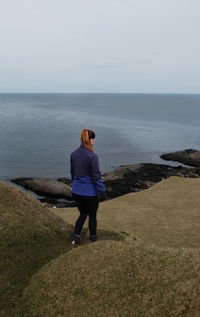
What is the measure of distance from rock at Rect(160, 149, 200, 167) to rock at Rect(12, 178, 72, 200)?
2902 cm

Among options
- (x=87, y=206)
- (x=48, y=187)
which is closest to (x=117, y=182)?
(x=48, y=187)

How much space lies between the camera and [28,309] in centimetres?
569

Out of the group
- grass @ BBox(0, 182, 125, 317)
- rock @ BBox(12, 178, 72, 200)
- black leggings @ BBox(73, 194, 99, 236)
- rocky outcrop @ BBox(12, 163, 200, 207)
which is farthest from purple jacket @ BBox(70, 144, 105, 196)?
rock @ BBox(12, 178, 72, 200)

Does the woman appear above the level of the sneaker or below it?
above

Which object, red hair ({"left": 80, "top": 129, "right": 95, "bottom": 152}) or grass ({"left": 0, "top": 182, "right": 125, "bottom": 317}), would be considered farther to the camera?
red hair ({"left": 80, "top": 129, "right": 95, "bottom": 152})

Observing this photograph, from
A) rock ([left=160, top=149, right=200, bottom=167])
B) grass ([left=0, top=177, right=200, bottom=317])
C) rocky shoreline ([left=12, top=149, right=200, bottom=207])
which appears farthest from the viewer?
rock ([left=160, top=149, right=200, bottom=167])

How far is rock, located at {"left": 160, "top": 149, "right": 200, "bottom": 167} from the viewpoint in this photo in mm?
59312

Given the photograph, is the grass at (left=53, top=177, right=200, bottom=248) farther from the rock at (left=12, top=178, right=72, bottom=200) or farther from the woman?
the rock at (left=12, top=178, right=72, bottom=200)

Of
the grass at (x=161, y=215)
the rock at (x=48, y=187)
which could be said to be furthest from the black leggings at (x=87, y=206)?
the rock at (x=48, y=187)

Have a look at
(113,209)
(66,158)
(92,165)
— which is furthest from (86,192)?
(66,158)

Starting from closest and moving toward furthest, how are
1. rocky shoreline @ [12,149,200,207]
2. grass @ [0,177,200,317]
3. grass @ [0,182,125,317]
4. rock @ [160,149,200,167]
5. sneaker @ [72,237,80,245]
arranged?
1. grass @ [0,177,200,317]
2. grass @ [0,182,125,317]
3. sneaker @ [72,237,80,245]
4. rocky shoreline @ [12,149,200,207]
5. rock @ [160,149,200,167]

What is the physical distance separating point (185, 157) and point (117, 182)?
983 inches

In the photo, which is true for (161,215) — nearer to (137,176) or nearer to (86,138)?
(86,138)

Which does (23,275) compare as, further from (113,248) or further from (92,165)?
(92,165)
